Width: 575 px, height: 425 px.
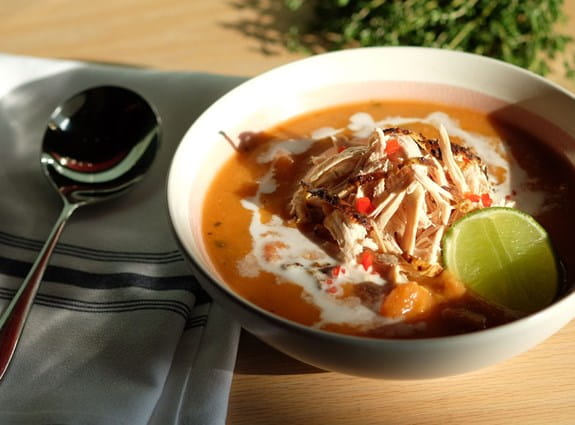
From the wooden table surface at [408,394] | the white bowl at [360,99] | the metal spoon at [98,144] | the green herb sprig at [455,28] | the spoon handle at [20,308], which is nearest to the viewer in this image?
the white bowl at [360,99]

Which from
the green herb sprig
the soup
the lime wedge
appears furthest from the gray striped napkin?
the green herb sprig

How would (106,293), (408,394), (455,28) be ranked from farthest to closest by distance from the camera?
(455,28)
(106,293)
(408,394)

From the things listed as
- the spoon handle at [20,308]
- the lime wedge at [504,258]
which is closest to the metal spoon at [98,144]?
the spoon handle at [20,308]

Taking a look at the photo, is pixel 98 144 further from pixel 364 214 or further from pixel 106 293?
pixel 364 214

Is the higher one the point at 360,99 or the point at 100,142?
the point at 360,99

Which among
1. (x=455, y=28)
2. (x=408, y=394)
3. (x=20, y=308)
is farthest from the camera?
(x=455, y=28)

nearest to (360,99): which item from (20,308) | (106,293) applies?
(106,293)

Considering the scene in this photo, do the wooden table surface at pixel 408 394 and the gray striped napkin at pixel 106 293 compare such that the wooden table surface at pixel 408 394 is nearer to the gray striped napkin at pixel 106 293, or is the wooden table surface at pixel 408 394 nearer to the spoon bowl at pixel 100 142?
the gray striped napkin at pixel 106 293
